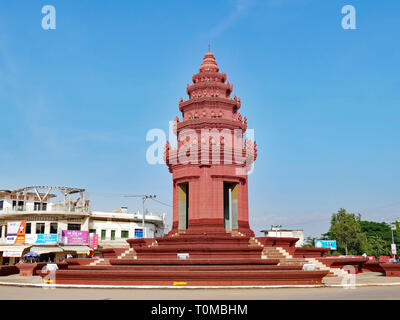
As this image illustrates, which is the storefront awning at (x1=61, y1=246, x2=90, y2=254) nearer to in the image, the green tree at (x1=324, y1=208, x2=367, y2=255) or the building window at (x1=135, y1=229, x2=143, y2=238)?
the building window at (x1=135, y1=229, x2=143, y2=238)

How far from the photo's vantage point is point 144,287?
19.8 metres

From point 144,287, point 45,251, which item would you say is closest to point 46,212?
point 45,251

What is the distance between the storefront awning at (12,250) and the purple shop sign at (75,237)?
4.89 meters

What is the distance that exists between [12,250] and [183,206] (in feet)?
94.8

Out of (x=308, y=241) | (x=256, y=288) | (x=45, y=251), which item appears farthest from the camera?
(x=308, y=241)

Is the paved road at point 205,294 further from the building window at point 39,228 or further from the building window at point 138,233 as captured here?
the building window at point 138,233

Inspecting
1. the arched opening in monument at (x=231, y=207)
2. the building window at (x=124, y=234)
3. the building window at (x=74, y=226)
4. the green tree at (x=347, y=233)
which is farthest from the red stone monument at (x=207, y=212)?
the green tree at (x=347, y=233)

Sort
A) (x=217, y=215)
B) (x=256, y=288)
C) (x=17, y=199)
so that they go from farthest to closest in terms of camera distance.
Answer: (x=17, y=199) < (x=217, y=215) < (x=256, y=288)

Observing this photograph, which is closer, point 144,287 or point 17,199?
point 144,287

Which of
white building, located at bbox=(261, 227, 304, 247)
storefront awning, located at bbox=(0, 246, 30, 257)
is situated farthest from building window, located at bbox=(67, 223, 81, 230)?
white building, located at bbox=(261, 227, 304, 247)

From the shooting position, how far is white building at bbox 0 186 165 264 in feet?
168

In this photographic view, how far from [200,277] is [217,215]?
459 inches

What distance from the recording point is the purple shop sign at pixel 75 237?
52906mm
